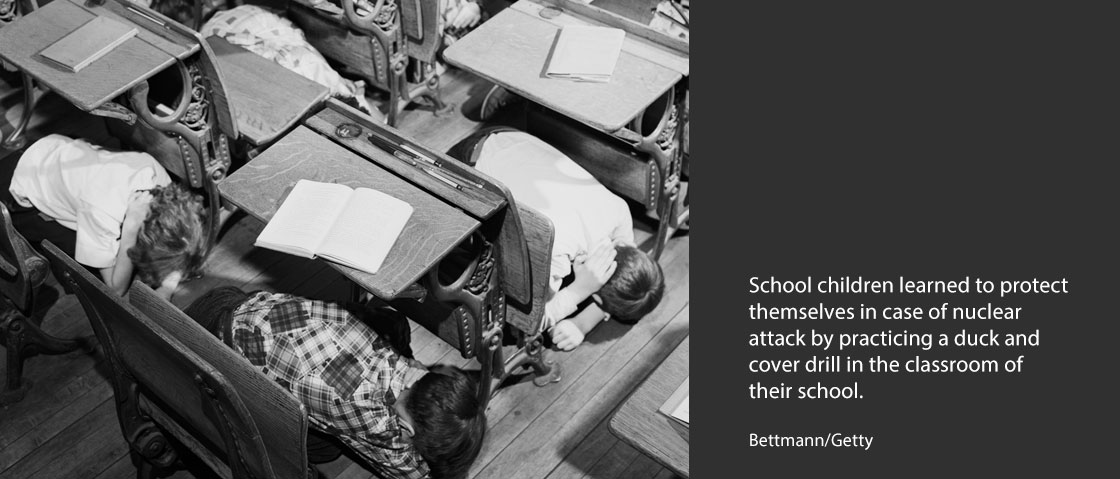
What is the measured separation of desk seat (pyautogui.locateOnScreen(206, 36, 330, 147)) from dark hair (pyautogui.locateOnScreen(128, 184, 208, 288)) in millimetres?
314

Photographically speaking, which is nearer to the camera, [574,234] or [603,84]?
[574,234]

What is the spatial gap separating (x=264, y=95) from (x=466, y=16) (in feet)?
4.11

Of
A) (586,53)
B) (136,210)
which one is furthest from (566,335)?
(136,210)

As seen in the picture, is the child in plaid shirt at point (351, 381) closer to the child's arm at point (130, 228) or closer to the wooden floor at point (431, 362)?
the wooden floor at point (431, 362)

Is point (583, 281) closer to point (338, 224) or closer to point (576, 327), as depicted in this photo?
point (576, 327)

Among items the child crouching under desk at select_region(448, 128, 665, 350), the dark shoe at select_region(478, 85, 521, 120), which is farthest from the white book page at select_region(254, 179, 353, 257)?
the dark shoe at select_region(478, 85, 521, 120)

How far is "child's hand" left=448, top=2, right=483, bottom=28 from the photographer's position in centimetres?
469

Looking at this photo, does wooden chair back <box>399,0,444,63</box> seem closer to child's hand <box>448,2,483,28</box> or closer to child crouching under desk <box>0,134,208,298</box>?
child's hand <box>448,2,483,28</box>

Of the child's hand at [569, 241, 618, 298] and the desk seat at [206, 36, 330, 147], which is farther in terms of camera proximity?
the desk seat at [206, 36, 330, 147]

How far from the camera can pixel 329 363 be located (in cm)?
277

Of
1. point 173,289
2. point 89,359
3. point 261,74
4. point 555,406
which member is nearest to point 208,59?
point 261,74

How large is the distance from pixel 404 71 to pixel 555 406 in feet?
5.60

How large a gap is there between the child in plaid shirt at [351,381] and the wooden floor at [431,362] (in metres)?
0.48

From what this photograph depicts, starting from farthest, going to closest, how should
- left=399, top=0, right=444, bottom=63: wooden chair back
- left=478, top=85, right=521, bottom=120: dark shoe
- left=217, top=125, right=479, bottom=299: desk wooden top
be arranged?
left=478, top=85, right=521, bottom=120: dark shoe < left=399, top=0, right=444, bottom=63: wooden chair back < left=217, top=125, right=479, bottom=299: desk wooden top
